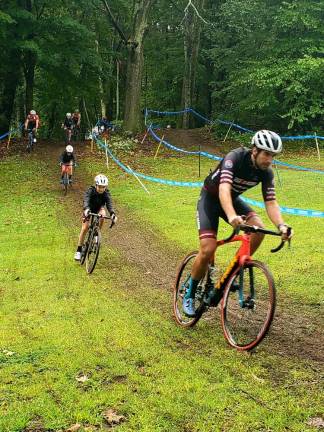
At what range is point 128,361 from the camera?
5.67m

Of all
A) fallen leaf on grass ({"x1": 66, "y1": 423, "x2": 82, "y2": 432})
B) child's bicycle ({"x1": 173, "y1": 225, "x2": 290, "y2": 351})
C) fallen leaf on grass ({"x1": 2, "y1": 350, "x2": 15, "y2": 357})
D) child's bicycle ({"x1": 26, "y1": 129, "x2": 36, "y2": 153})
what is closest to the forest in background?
child's bicycle ({"x1": 26, "y1": 129, "x2": 36, "y2": 153})

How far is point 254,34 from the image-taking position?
109 feet

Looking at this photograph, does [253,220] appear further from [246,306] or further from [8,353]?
[8,353]

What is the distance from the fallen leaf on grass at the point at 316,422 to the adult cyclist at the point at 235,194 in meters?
1.91

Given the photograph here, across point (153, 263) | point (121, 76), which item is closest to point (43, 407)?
point (153, 263)

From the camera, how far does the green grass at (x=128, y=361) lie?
14.4 feet

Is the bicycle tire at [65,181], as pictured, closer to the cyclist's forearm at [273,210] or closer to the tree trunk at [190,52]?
→ the cyclist's forearm at [273,210]

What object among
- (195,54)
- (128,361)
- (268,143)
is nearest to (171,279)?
(128,361)

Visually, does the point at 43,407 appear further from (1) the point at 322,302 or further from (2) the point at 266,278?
(1) the point at 322,302

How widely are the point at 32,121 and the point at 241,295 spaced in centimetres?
2302

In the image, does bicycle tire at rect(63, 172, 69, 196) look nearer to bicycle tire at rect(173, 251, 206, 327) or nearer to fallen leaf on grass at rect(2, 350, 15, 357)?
bicycle tire at rect(173, 251, 206, 327)

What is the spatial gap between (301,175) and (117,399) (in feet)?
62.4

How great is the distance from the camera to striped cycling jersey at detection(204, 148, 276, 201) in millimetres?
5773

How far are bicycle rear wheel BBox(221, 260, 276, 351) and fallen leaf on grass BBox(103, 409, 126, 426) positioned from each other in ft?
5.67
